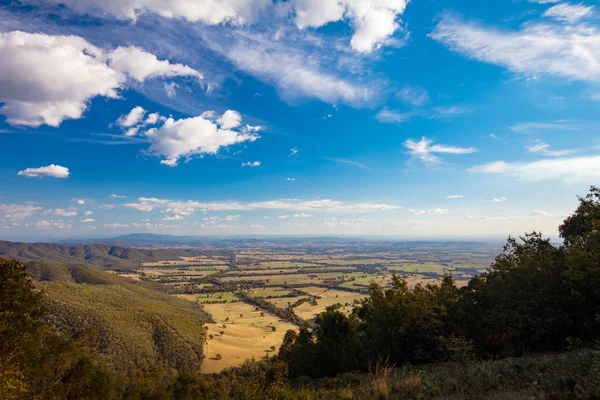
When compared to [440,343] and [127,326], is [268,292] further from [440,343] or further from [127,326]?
[440,343]

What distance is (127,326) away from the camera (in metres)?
88.8

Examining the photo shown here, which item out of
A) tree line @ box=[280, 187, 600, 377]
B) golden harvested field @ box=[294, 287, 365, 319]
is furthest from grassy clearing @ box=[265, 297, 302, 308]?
tree line @ box=[280, 187, 600, 377]

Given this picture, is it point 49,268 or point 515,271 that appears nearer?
point 515,271

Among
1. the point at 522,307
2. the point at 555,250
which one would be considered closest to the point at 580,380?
the point at 522,307

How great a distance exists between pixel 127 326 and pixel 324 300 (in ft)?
286

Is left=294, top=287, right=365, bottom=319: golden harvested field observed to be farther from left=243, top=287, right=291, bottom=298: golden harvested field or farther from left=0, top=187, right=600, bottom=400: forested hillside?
left=0, top=187, right=600, bottom=400: forested hillside

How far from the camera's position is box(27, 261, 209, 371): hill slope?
77.0 metres

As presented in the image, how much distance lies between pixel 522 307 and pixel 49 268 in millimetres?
199980

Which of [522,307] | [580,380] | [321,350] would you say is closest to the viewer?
[580,380]

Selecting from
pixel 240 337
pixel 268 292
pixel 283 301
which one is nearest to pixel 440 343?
pixel 240 337

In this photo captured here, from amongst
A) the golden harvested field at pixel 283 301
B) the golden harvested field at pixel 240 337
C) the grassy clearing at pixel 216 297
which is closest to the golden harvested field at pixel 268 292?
the golden harvested field at pixel 283 301

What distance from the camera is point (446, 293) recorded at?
27656 mm

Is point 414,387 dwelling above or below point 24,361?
above

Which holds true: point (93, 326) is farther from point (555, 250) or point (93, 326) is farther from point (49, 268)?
point (49, 268)
